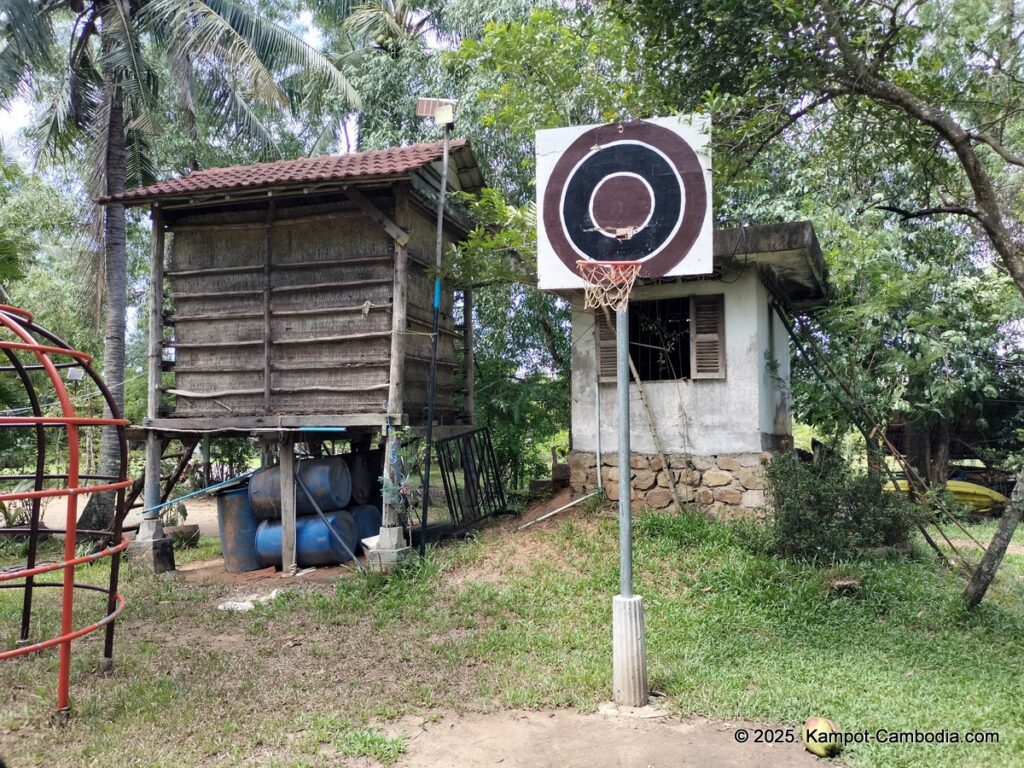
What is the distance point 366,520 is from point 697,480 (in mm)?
4616

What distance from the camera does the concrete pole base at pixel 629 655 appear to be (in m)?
4.76

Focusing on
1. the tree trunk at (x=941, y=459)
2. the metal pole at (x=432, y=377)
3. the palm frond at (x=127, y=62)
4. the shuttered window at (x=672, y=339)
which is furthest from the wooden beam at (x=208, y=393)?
the tree trunk at (x=941, y=459)

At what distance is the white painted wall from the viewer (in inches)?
355

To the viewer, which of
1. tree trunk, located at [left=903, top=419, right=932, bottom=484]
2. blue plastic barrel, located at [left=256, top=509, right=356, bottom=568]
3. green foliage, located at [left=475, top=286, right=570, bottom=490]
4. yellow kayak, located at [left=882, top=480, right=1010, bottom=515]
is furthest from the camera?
tree trunk, located at [left=903, top=419, right=932, bottom=484]

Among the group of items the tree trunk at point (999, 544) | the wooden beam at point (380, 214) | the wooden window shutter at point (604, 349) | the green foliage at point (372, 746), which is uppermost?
the wooden beam at point (380, 214)

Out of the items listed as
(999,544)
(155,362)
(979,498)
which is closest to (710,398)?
(999,544)

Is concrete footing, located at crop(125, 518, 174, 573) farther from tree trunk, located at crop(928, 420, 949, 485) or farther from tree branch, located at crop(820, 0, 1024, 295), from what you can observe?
tree trunk, located at crop(928, 420, 949, 485)

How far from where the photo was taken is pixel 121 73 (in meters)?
12.6

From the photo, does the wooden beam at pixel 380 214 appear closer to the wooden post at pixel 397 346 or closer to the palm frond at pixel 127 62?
the wooden post at pixel 397 346

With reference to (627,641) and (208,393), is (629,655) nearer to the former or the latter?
(627,641)

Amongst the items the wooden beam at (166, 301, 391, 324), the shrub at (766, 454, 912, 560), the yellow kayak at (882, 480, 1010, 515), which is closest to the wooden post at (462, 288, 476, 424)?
the wooden beam at (166, 301, 391, 324)

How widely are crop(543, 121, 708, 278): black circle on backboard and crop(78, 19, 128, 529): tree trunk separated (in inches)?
395

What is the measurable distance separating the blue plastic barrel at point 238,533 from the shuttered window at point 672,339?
5245 millimetres

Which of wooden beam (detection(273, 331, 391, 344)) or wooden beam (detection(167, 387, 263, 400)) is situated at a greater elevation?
wooden beam (detection(273, 331, 391, 344))
